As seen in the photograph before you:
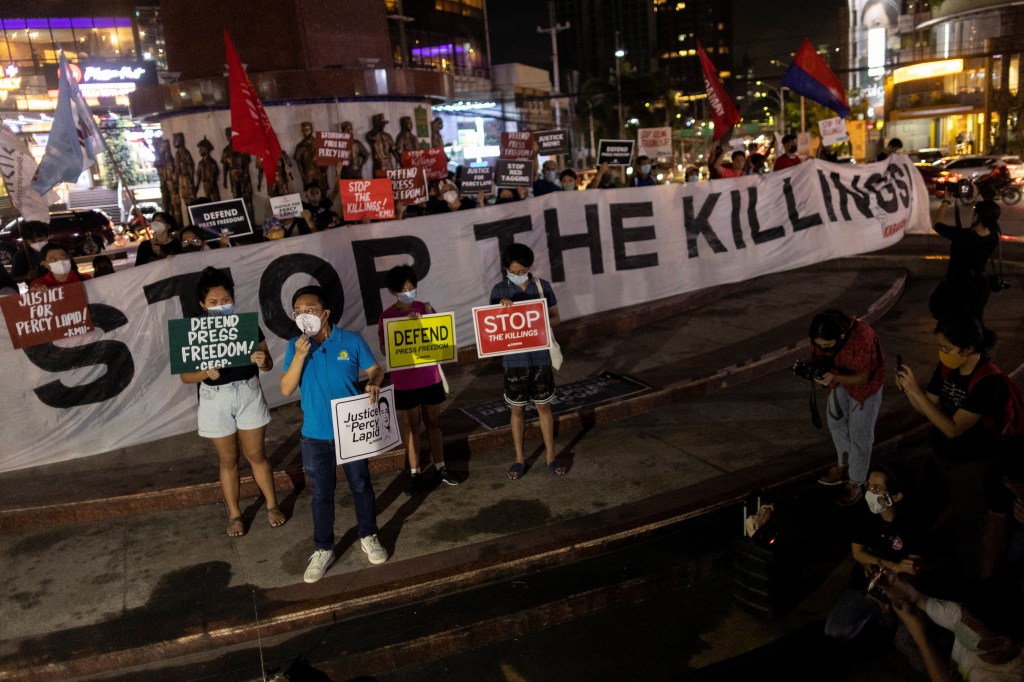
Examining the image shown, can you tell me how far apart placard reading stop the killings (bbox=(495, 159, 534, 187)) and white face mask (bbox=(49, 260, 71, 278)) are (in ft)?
20.6

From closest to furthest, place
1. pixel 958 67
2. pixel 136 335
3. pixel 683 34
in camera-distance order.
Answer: pixel 136 335 < pixel 958 67 < pixel 683 34

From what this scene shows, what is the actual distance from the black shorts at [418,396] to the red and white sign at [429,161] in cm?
729

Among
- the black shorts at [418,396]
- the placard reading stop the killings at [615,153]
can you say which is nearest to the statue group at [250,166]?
the placard reading stop the killings at [615,153]

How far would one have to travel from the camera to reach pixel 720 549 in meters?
5.02

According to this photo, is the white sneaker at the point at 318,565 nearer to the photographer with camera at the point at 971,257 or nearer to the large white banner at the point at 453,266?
the large white banner at the point at 453,266

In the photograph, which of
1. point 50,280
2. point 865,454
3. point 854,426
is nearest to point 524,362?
point 854,426

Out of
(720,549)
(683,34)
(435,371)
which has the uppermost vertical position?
(683,34)

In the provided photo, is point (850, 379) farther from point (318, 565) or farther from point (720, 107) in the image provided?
point (720, 107)

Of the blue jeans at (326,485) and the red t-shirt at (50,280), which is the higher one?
the red t-shirt at (50,280)

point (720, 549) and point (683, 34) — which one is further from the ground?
point (683, 34)

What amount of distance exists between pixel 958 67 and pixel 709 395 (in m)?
54.9

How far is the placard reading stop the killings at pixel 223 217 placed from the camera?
33.0 feet

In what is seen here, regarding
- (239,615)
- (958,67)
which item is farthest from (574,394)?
(958,67)

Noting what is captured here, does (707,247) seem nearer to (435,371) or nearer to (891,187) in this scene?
(891,187)
